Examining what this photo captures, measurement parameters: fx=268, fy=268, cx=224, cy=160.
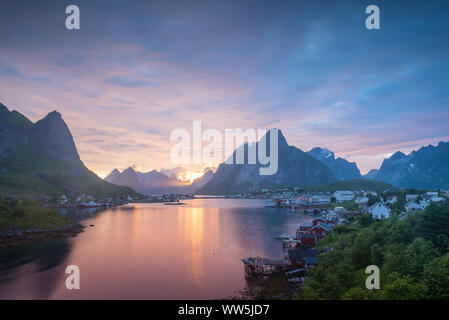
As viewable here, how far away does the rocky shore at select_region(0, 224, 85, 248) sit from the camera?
49316 millimetres

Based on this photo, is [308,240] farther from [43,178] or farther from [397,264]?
[43,178]

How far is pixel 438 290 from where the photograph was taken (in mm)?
16719

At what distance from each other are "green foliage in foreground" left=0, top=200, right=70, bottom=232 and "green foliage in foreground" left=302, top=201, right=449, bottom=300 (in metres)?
58.8

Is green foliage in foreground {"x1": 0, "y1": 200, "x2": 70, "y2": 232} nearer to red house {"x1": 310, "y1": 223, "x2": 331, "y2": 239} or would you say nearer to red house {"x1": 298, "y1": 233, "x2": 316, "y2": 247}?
red house {"x1": 298, "y1": 233, "x2": 316, "y2": 247}

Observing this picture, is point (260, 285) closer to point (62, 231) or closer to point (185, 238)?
point (185, 238)

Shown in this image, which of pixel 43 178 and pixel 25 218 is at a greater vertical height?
pixel 43 178

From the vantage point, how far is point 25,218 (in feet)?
193

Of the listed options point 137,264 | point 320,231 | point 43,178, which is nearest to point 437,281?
point 137,264

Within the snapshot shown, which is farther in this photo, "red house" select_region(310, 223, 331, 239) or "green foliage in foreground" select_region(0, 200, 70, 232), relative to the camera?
"green foliage in foreground" select_region(0, 200, 70, 232)

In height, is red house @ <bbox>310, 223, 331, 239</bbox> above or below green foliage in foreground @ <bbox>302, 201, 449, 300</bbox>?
below

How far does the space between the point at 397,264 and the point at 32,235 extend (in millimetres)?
62308

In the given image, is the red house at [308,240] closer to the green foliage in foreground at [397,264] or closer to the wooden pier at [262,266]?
the wooden pier at [262,266]

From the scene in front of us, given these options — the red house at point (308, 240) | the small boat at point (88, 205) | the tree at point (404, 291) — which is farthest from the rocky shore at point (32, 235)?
the small boat at point (88, 205)

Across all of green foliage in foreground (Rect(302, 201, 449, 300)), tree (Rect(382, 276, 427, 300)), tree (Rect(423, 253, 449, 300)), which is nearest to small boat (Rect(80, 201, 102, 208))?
green foliage in foreground (Rect(302, 201, 449, 300))
